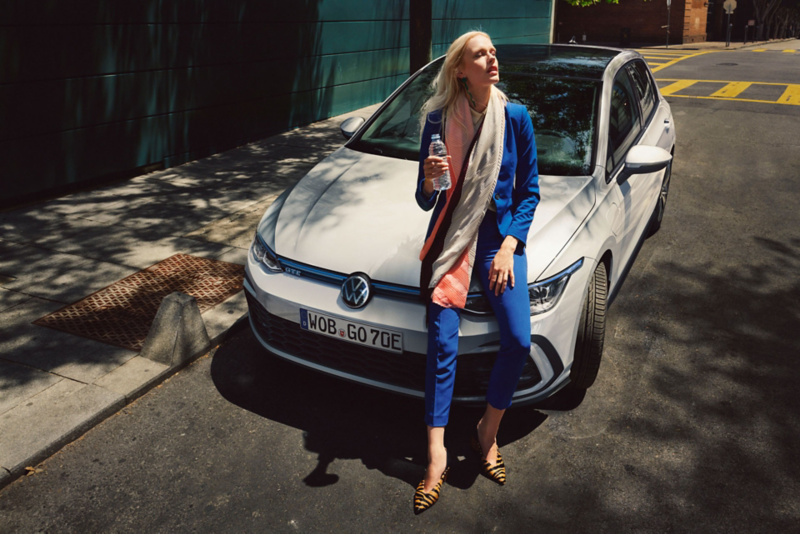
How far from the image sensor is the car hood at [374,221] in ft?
10.4

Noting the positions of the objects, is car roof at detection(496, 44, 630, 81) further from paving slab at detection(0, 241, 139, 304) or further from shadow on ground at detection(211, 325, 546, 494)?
paving slab at detection(0, 241, 139, 304)

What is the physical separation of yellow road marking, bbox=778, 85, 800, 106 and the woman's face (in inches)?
547

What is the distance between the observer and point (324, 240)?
3371 mm

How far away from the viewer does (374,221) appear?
3.43 meters

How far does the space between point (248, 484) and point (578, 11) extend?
4293cm

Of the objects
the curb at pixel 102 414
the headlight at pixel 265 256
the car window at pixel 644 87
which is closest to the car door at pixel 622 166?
the car window at pixel 644 87

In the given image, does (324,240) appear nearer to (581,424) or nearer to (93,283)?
(581,424)

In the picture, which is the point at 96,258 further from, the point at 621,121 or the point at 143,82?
the point at 621,121

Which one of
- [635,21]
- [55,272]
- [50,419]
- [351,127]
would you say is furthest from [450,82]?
[635,21]

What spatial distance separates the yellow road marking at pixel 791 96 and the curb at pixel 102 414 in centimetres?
1390

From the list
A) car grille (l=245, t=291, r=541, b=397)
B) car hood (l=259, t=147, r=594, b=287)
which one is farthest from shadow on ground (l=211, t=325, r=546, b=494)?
car hood (l=259, t=147, r=594, b=287)

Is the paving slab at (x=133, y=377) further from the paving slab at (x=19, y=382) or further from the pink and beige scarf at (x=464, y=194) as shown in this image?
the pink and beige scarf at (x=464, y=194)

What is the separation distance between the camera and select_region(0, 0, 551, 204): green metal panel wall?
6.79 metres

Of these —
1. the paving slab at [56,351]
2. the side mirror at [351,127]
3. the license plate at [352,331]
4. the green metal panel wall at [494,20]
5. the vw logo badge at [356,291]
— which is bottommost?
the paving slab at [56,351]
